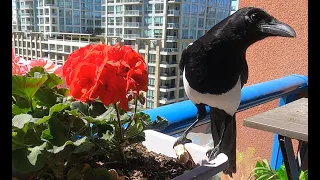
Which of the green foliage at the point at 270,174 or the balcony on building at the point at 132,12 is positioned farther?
the balcony on building at the point at 132,12

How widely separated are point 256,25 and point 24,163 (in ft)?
1.41

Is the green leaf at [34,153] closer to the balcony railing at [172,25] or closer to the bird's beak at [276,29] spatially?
the bird's beak at [276,29]

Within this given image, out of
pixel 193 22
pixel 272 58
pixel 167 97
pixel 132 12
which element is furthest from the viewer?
pixel 132 12

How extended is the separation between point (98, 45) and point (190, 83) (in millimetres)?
257

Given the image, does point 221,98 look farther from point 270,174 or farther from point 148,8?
point 148,8

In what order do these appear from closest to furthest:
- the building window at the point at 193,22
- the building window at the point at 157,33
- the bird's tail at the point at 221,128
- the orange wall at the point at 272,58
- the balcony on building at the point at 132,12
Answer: the bird's tail at the point at 221,128 → the orange wall at the point at 272,58 → the building window at the point at 193,22 → the building window at the point at 157,33 → the balcony on building at the point at 132,12

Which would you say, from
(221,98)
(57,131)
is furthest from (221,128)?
(57,131)

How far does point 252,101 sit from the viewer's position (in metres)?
1.05

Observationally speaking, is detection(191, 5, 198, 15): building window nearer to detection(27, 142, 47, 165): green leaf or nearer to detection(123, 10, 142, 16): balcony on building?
detection(123, 10, 142, 16): balcony on building

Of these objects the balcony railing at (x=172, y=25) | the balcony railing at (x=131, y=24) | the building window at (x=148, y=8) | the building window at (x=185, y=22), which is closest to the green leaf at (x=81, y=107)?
the building window at (x=185, y=22)

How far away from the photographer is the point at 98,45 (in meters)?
0.40

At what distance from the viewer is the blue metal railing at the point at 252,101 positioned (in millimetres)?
727
